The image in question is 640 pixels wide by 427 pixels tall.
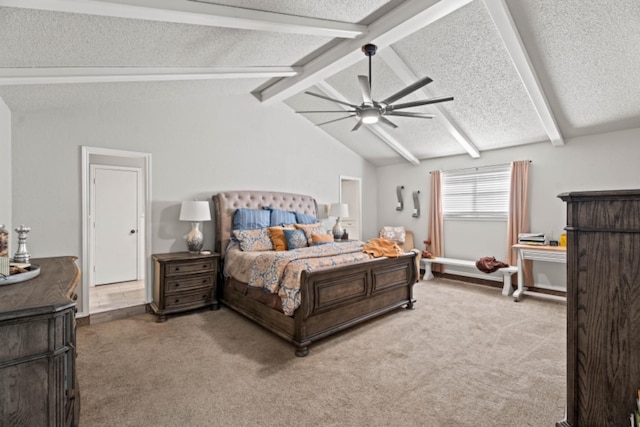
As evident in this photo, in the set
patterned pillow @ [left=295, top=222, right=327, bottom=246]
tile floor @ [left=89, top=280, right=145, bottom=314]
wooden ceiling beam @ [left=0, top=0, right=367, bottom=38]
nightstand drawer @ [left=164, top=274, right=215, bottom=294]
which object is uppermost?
wooden ceiling beam @ [left=0, top=0, right=367, bottom=38]

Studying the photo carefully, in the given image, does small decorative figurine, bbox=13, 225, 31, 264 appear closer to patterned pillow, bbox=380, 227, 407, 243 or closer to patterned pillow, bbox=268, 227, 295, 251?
patterned pillow, bbox=268, 227, 295, 251

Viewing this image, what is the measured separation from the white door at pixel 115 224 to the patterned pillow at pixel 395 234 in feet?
15.9

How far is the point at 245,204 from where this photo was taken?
4.78m

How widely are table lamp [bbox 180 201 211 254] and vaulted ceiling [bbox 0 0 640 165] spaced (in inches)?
57.4

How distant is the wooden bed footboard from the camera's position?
9.32ft

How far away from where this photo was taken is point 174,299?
377 cm

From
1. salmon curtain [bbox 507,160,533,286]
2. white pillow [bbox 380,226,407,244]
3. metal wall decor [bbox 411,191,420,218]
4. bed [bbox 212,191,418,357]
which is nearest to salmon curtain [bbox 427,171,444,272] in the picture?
metal wall decor [bbox 411,191,420,218]

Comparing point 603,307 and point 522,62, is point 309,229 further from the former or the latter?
point 603,307

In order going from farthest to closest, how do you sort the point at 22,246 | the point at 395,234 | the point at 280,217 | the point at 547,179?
the point at 395,234
the point at 280,217
the point at 547,179
the point at 22,246

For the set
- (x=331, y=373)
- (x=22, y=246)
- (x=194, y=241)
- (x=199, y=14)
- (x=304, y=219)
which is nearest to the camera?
(x=22, y=246)

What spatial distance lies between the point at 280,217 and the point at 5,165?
10.2 feet

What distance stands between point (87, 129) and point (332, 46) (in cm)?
306

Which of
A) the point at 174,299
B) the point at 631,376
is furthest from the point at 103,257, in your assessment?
the point at 631,376

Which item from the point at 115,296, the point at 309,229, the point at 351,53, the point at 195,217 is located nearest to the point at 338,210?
the point at 309,229
